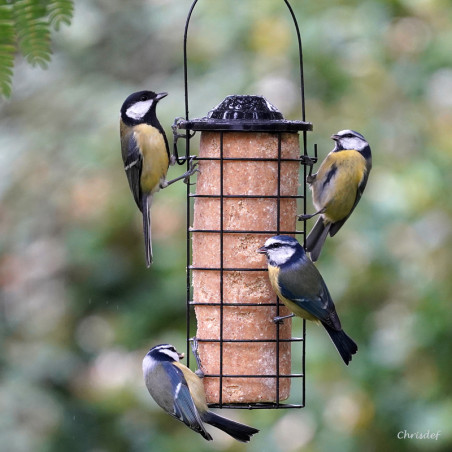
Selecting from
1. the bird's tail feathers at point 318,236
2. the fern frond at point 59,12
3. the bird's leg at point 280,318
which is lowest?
the bird's leg at point 280,318

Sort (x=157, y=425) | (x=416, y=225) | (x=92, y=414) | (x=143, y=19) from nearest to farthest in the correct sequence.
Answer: (x=416, y=225) → (x=157, y=425) → (x=92, y=414) → (x=143, y=19)

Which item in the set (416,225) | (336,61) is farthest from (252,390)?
(336,61)

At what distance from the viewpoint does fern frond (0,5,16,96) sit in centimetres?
328

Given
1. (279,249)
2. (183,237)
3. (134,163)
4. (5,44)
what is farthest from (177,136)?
(183,237)

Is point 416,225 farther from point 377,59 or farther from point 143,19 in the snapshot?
point 143,19

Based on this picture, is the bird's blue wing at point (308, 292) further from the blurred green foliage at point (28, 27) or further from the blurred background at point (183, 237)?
the blurred background at point (183, 237)

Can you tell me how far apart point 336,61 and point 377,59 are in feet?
0.96

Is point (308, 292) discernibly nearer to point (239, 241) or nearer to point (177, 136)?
point (239, 241)

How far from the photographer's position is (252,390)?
4.21m

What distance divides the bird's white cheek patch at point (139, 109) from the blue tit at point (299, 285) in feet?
3.41

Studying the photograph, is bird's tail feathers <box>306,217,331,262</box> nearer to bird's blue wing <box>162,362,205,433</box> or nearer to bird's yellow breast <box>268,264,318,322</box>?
bird's yellow breast <box>268,264,318,322</box>

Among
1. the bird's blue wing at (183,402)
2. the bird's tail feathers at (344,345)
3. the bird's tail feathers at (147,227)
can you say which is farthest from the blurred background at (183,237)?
the bird's blue wing at (183,402)

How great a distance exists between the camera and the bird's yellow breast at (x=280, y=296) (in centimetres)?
407

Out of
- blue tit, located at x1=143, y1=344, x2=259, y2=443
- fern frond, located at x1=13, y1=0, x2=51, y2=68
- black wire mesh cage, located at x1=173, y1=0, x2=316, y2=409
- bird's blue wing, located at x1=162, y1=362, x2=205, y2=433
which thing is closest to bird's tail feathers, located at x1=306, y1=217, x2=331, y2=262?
black wire mesh cage, located at x1=173, y1=0, x2=316, y2=409
